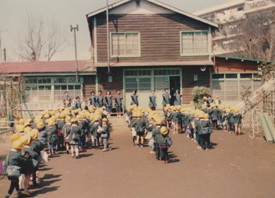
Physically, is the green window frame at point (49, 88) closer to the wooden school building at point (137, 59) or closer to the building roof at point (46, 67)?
the wooden school building at point (137, 59)

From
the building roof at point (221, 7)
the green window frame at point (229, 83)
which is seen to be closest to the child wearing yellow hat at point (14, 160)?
the green window frame at point (229, 83)

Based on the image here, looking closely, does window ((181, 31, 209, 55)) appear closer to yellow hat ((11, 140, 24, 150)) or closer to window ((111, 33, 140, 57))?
window ((111, 33, 140, 57))

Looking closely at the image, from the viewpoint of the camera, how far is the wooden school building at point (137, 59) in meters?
23.0

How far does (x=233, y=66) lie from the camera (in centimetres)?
2427

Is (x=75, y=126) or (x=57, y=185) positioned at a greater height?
(x=75, y=126)

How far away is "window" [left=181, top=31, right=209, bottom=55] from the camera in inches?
934

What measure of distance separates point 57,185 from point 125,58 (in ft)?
49.3

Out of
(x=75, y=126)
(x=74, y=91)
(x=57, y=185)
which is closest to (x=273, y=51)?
(x=74, y=91)

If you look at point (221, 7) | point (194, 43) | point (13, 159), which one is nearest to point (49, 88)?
point (194, 43)

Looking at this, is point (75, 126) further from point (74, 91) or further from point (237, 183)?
point (74, 91)

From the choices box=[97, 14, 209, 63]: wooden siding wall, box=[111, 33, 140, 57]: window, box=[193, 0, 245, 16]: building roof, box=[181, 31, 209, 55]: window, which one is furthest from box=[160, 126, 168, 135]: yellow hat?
box=[193, 0, 245, 16]: building roof

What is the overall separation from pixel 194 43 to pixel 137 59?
4557mm

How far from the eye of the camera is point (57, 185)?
9312 mm

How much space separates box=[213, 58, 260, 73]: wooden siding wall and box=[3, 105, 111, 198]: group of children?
11.5 meters
